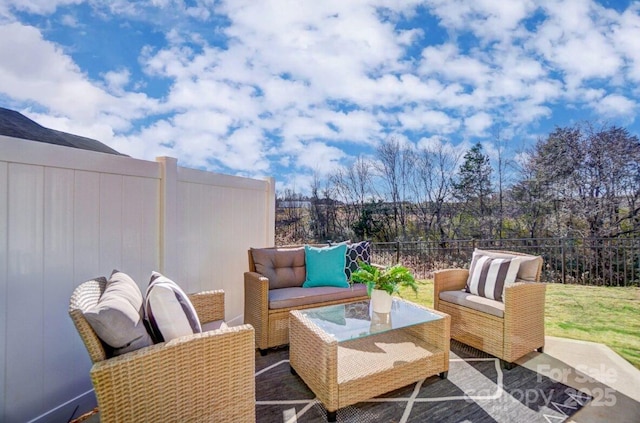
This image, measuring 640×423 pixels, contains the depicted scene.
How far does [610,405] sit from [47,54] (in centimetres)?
553

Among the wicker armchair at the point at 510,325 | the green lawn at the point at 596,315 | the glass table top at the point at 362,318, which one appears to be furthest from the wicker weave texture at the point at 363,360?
the green lawn at the point at 596,315

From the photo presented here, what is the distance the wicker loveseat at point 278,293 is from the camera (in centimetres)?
279

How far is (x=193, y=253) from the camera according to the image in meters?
3.01

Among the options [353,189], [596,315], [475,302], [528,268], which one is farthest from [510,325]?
[353,189]

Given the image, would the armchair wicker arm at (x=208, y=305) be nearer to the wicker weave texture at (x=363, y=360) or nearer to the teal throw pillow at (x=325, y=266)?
the wicker weave texture at (x=363, y=360)

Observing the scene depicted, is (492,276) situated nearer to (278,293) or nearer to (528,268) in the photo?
(528,268)

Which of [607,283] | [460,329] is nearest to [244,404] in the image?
[460,329]

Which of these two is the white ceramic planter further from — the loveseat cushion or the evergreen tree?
the evergreen tree

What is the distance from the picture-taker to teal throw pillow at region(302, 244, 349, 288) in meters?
3.28

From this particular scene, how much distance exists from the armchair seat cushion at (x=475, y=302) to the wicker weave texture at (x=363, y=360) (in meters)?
0.60

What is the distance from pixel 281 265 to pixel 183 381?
1.92 m

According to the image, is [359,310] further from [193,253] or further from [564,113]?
[564,113]

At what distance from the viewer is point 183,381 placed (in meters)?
1.37

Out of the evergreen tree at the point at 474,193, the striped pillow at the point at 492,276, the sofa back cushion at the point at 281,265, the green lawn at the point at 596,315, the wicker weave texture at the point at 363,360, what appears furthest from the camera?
the evergreen tree at the point at 474,193
